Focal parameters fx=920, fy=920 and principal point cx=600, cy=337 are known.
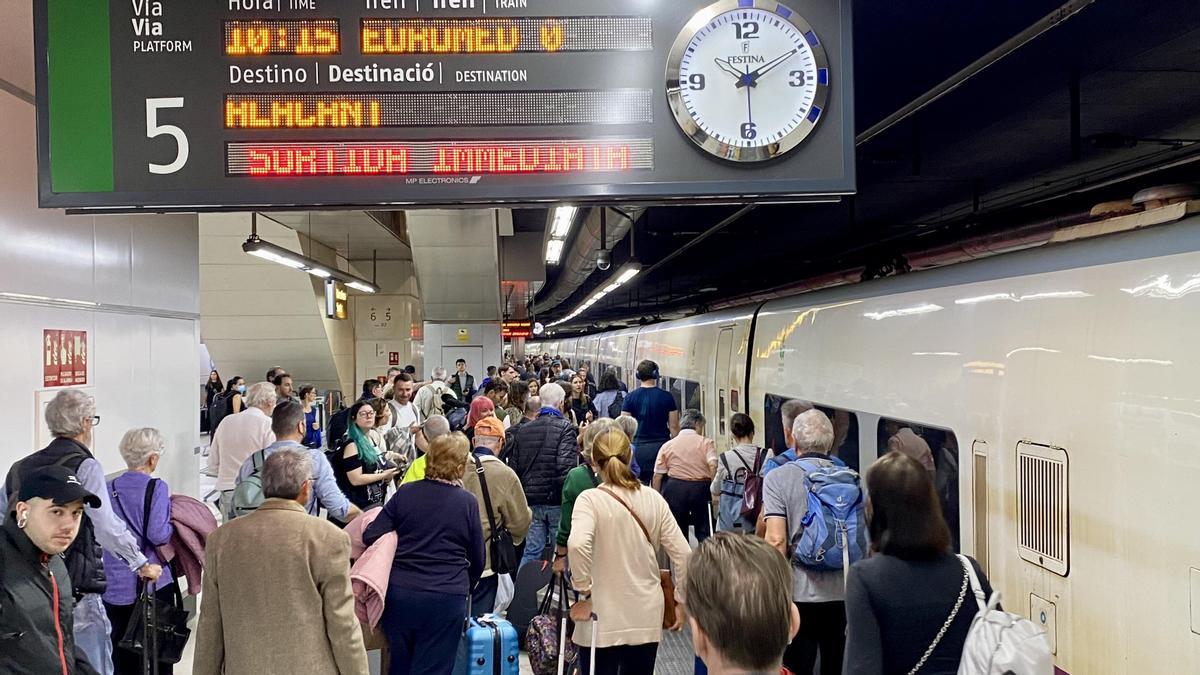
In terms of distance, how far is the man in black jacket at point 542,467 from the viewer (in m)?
6.08

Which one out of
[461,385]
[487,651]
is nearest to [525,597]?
[487,651]

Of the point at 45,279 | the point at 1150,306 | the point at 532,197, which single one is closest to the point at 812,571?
→ the point at 1150,306

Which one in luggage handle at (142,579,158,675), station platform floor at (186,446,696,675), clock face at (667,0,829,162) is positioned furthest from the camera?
station platform floor at (186,446,696,675)

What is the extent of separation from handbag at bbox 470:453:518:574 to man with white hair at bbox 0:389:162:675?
5.02ft

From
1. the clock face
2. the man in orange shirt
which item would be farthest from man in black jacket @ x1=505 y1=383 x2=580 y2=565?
the clock face

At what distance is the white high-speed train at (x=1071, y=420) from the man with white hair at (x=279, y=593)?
248cm

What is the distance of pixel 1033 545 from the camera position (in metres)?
3.35

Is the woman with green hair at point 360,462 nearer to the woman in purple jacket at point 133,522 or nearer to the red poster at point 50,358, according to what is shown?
the red poster at point 50,358

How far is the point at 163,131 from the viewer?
10.0 ft

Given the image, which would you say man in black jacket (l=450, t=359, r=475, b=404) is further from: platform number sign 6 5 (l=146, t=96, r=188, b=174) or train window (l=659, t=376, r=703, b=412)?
platform number sign 6 5 (l=146, t=96, r=188, b=174)

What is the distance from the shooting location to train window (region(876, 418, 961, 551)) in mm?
3992

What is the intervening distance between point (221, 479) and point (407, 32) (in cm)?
465

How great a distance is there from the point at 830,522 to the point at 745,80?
2021 mm

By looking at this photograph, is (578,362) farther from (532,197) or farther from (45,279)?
(532,197)
